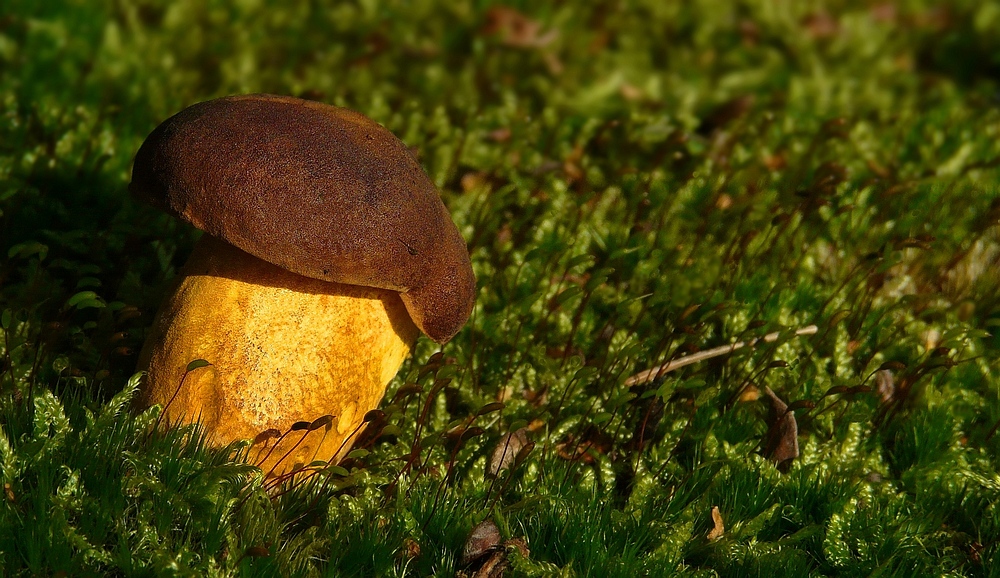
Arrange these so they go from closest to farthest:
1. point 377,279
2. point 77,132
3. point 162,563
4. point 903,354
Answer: point 162,563, point 377,279, point 903,354, point 77,132

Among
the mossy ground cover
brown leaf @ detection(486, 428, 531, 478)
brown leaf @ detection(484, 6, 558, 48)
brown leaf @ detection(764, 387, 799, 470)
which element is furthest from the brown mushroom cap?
brown leaf @ detection(484, 6, 558, 48)

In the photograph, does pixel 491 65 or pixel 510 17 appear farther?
pixel 510 17

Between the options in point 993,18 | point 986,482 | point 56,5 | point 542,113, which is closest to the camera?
point 986,482

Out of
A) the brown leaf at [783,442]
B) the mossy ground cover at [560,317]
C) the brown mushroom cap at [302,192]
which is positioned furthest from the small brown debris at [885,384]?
the brown mushroom cap at [302,192]

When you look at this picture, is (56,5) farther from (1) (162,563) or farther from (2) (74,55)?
(1) (162,563)

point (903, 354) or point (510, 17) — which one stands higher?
point (510, 17)

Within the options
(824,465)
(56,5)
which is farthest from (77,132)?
(824,465)

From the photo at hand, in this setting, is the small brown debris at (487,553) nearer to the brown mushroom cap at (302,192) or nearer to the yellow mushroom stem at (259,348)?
the yellow mushroom stem at (259,348)
